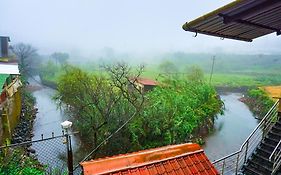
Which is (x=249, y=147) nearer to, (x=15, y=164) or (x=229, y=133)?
(x=15, y=164)

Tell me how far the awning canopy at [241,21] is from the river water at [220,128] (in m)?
10.7

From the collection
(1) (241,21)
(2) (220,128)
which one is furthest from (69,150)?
(2) (220,128)

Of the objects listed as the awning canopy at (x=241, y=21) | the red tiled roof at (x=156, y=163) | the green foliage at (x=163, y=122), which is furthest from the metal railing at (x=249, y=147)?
the green foliage at (x=163, y=122)

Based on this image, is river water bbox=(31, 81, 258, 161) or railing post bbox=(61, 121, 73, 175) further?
river water bbox=(31, 81, 258, 161)

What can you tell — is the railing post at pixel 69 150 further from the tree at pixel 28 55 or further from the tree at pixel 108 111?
the tree at pixel 28 55

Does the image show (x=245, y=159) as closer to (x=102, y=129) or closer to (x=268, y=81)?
(x=102, y=129)

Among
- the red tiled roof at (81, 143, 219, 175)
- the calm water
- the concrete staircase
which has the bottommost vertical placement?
the calm water

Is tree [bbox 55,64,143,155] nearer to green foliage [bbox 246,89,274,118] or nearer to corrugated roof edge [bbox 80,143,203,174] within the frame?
corrugated roof edge [bbox 80,143,203,174]

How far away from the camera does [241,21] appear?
129 inches

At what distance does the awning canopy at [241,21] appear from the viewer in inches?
109

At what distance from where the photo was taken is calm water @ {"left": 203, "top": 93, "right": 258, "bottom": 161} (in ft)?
48.8

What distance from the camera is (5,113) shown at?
12102mm

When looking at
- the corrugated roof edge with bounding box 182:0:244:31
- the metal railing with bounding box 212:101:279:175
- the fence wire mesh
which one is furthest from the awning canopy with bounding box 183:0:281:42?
the fence wire mesh

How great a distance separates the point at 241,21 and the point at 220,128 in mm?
17335
